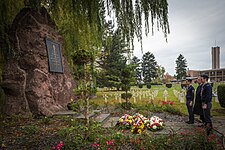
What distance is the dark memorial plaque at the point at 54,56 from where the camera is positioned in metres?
7.31

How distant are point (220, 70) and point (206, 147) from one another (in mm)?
78698

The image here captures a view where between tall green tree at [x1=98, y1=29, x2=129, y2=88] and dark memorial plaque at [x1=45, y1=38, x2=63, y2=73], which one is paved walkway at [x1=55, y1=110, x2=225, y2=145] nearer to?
dark memorial plaque at [x1=45, y1=38, x2=63, y2=73]

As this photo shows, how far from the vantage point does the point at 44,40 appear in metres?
7.18

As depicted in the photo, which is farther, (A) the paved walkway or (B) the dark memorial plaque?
(B) the dark memorial plaque

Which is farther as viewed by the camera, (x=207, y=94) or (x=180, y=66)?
(x=180, y=66)

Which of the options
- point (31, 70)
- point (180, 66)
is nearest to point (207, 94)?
point (31, 70)

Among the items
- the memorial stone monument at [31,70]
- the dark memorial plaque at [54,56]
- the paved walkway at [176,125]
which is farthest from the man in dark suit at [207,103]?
the dark memorial plaque at [54,56]

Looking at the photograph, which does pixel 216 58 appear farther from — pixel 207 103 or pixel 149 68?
pixel 207 103

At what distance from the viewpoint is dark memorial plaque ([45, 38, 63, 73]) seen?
7.31 meters

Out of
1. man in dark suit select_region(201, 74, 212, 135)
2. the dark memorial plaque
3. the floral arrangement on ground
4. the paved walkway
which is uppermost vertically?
the dark memorial plaque

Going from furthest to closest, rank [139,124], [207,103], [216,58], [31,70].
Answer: [216,58]
[31,70]
[139,124]
[207,103]

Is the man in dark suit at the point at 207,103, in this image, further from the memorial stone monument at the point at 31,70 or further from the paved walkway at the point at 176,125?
the memorial stone monument at the point at 31,70

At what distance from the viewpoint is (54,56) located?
7.66 meters

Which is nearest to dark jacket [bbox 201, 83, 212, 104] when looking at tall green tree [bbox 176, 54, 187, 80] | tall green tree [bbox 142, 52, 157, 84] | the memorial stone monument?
the memorial stone monument
